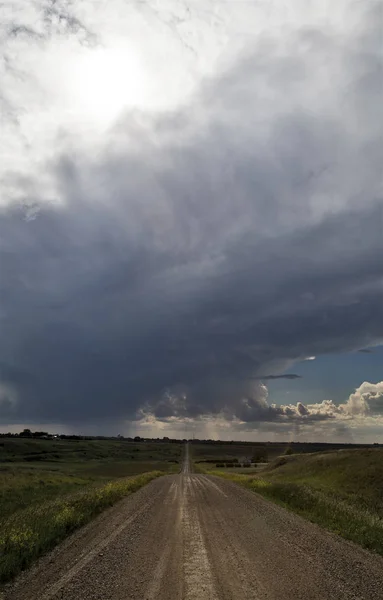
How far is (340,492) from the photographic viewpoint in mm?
36625

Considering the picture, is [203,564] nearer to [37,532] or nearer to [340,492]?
[37,532]

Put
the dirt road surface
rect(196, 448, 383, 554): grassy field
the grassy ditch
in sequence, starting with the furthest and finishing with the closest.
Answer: rect(196, 448, 383, 554): grassy field < the grassy ditch < the dirt road surface

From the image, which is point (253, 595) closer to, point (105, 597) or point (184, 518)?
point (105, 597)

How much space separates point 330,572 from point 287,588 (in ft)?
6.70

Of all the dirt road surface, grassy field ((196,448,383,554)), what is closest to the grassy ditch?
the dirt road surface

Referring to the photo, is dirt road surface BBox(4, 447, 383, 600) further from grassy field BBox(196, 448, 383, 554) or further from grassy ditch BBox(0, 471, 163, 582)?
grassy field BBox(196, 448, 383, 554)

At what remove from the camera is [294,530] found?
56.7 ft

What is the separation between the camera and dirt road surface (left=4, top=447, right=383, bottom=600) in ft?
31.3

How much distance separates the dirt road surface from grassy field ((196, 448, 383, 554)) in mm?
1537

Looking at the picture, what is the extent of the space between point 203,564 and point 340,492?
2948cm

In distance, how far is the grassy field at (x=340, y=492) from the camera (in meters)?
18.2

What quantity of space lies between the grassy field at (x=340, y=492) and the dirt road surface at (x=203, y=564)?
5.04ft

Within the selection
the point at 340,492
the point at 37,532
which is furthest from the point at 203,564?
→ the point at 340,492

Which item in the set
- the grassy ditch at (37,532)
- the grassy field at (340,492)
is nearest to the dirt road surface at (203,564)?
the grassy ditch at (37,532)
